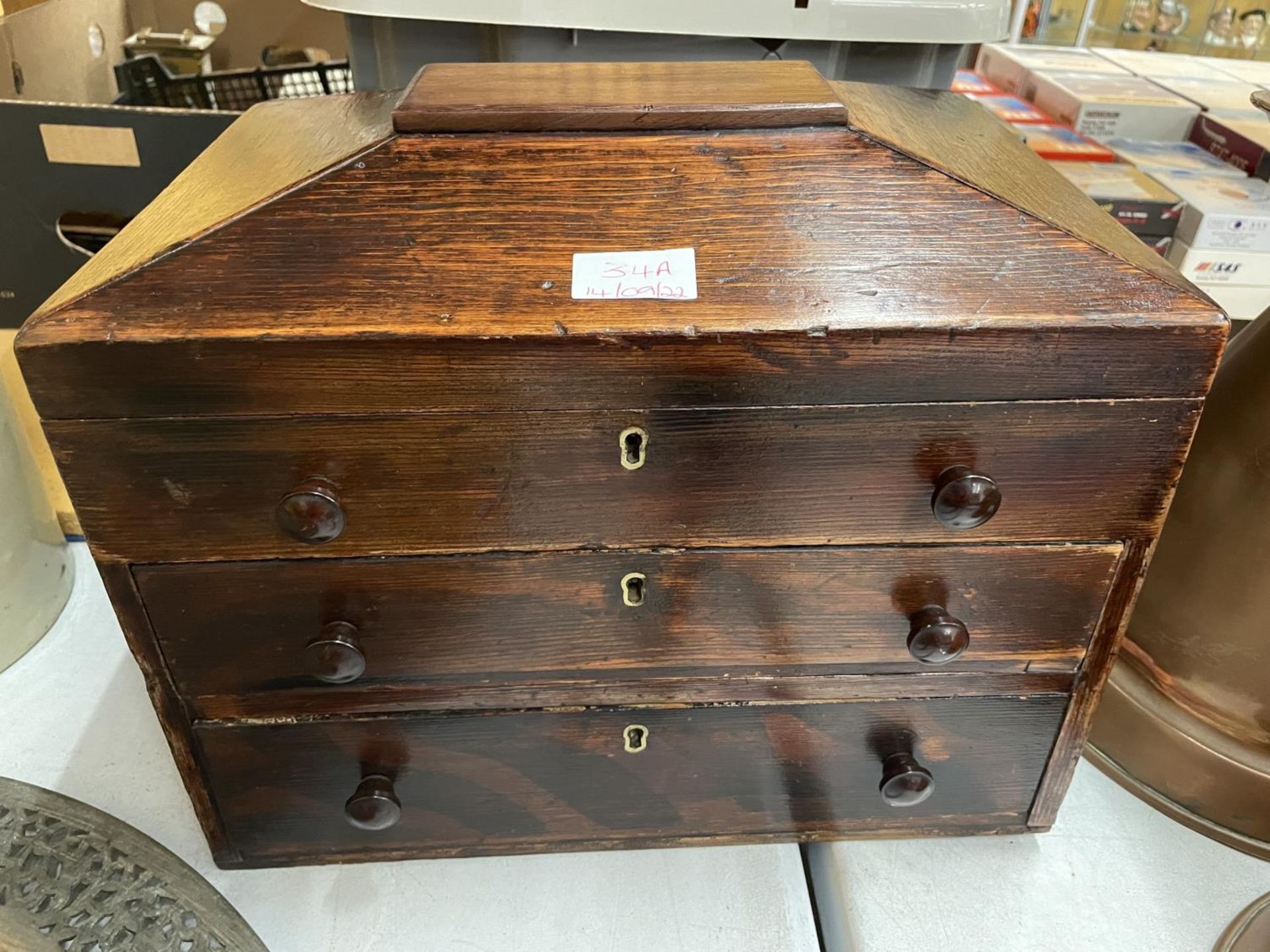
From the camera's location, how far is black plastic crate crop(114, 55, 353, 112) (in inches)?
45.8

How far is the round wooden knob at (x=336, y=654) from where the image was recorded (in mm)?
679

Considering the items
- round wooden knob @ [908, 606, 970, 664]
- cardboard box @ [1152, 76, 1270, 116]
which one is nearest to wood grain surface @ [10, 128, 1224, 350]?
round wooden knob @ [908, 606, 970, 664]

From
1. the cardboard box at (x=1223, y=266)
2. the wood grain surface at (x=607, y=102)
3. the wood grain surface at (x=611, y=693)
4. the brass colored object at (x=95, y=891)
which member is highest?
the wood grain surface at (x=607, y=102)

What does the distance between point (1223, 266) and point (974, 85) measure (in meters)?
0.63

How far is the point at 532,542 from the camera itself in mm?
674

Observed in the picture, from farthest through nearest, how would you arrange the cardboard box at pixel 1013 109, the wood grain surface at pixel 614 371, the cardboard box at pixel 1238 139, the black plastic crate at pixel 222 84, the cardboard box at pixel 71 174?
the cardboard box at pixel 1013 109 → the cardboard box at pixel 1238 139 → the black plastic crate at pixel 222 84 → the cardboard box at pixel 71 174 → the wood grain surface at pixel 614 371

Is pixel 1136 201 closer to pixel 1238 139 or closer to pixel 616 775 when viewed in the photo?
pixel 1238 139

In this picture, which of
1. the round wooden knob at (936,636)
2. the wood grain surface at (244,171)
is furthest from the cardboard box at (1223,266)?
the wood grain surface at (244,171)

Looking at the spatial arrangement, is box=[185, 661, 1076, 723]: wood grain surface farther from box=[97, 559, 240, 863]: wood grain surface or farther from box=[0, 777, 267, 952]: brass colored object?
box=[0, 777, 267, 952]: brass colored object

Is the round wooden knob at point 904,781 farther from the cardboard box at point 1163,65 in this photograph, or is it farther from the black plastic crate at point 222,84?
the cardboard box at point 1163,65

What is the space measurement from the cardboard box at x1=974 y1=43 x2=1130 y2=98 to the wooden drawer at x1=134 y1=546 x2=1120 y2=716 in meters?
1.28

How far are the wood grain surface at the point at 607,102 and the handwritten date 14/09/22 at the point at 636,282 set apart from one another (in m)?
0.12

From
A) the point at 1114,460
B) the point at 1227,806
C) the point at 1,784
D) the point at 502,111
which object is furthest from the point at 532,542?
the point at 1227,806

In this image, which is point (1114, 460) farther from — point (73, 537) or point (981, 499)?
point (73, 537)
